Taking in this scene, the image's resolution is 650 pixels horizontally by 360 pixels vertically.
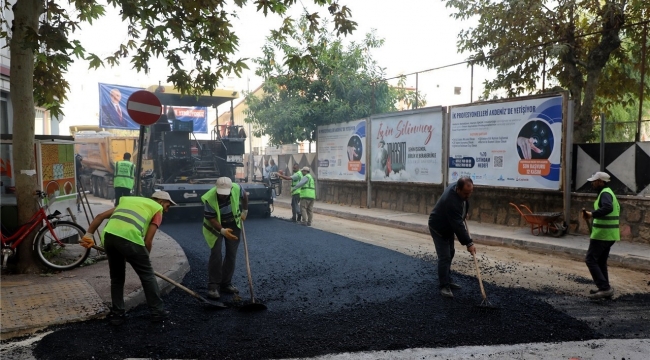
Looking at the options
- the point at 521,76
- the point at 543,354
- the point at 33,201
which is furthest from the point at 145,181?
the point at 543,354

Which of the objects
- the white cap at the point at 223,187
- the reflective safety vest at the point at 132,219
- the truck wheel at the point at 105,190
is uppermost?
the white cap at the point at 223,187

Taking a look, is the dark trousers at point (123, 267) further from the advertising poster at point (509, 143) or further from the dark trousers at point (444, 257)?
the advertising poster at point (509, 143)

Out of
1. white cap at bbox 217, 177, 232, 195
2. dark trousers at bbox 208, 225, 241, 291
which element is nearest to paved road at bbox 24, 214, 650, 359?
dark trousers at bbox 208, 225, 241, 291

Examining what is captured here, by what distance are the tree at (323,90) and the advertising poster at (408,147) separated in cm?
281

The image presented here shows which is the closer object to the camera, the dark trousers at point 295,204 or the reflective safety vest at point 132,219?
the reflective safety vest at point 132,219

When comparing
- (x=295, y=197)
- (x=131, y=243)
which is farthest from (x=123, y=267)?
(x=295, y=197)

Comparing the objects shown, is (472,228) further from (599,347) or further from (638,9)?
(599,347)

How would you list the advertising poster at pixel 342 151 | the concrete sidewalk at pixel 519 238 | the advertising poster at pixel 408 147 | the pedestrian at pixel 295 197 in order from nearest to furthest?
1. the concrete sidewalk at pixel 519 238
2. the pedestrian at pixel 295 197
3. the advertising poster at pixel 408 147
4. the advertising poster at pixel 342 151

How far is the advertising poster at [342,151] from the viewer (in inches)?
622

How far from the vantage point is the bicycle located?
643 centimetres

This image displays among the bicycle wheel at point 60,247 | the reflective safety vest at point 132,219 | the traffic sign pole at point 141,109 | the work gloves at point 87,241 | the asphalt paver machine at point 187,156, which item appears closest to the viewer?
the reflective safety vest at point 132,219

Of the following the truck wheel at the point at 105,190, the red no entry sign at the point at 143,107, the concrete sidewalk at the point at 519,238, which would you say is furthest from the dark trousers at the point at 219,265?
the truck wheel at the point at 105,190

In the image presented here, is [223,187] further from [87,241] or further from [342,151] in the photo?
[342,151]

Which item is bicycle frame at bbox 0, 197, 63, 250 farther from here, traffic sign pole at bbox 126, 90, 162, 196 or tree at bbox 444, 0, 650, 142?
tree at bbox 444, 0, 650, 142
